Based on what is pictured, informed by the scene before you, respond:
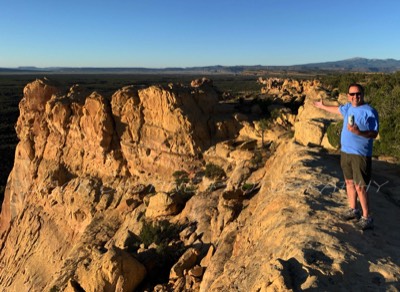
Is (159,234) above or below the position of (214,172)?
below

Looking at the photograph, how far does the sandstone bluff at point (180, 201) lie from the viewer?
654 cm

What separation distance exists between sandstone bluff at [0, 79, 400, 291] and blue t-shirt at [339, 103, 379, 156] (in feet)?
4.98

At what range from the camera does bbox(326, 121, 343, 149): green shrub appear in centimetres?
1449

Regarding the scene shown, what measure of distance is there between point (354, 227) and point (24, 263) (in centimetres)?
1923

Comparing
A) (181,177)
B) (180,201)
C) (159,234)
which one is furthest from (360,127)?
(181,177)

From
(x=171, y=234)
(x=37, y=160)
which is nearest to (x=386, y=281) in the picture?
(x=171, y=234)

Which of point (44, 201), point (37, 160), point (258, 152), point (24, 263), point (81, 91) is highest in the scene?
point (81, 91)

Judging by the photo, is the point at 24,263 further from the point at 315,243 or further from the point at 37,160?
the point at 315,243


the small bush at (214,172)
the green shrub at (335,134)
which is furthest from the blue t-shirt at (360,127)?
the small bush at (214,172)

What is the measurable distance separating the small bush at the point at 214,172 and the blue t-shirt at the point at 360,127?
1075 centimetres

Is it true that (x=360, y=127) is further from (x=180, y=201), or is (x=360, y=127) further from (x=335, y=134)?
(x=180, y=201)

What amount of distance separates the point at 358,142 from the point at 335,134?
8.51 m

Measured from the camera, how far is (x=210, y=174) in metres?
17.6

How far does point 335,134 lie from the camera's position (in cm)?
1484
